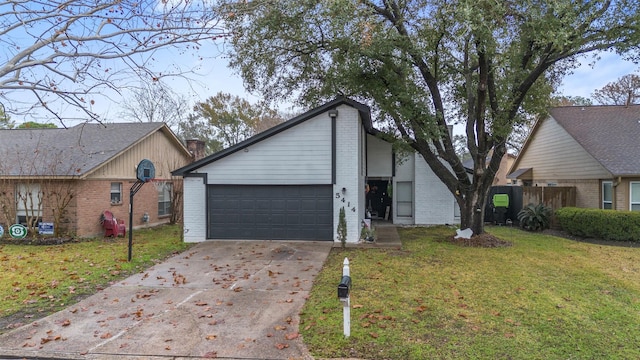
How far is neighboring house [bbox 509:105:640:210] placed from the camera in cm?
1423

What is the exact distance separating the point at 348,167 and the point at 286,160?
6.90ft

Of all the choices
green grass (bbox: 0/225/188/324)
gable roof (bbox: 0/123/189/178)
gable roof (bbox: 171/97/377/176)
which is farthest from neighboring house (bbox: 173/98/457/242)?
gable roof (bbox: 0/123/189/178)

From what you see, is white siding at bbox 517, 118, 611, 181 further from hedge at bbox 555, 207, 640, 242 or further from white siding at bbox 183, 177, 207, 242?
white siding at bbox 183, 177, 207, 242

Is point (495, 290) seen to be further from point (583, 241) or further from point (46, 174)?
point (46, 174)

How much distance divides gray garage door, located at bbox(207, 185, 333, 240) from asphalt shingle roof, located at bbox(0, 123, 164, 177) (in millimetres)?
5539

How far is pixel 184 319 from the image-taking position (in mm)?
5746

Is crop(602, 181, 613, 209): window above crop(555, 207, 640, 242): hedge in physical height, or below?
above

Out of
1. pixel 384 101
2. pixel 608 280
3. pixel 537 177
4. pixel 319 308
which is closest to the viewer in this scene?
pixel 319 308

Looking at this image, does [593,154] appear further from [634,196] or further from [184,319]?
[184,319]

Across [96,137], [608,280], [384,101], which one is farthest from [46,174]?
[608,280]

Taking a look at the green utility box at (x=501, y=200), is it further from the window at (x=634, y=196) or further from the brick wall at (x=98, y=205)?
the brick wall at (x=98, y=205)

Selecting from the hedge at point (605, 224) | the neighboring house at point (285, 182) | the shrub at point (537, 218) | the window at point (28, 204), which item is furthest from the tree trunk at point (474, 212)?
the window at point (28, 204)

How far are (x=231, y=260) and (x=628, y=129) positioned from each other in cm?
1743

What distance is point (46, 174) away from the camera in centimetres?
1416
